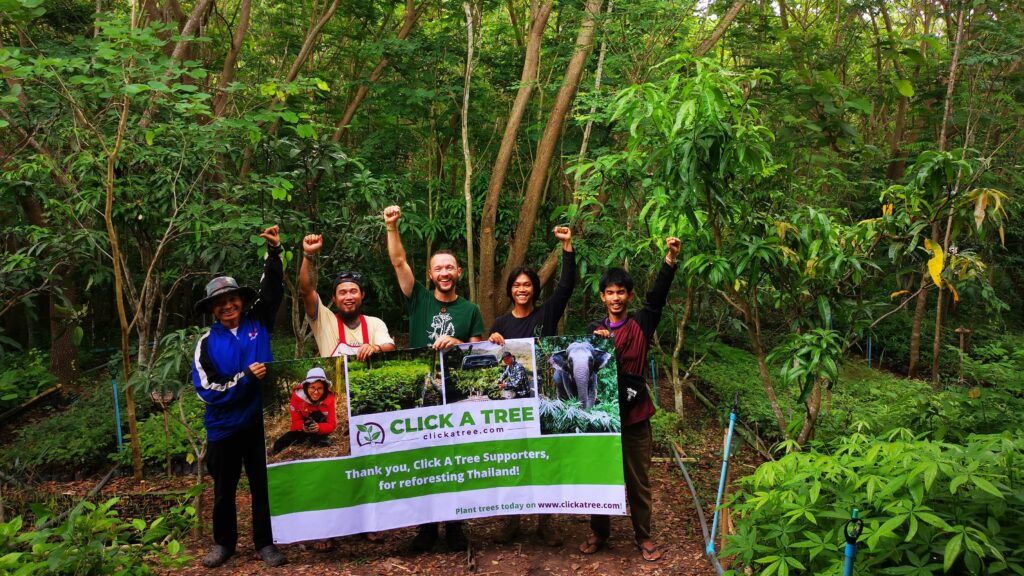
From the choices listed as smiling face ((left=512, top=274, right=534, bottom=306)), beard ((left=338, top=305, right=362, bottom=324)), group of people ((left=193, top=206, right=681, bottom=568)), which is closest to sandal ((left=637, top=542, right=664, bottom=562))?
group of people ((left=193, top=206, right=681, bottom=568))

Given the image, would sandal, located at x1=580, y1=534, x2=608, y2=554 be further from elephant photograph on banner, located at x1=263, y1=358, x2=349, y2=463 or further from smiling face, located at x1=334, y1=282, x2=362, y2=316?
smiling face, located at x1=334, y1=282, x2=362, y2=316

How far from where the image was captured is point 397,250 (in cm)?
380

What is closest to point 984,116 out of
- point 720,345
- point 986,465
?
point 720,345

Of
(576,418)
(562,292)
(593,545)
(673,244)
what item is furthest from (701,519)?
(673,244)

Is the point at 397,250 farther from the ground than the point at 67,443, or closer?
farther from the ground

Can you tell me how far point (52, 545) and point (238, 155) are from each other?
10.8 ft

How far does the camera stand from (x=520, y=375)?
3768 millimetres

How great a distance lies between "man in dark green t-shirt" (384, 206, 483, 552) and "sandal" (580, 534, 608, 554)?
70cm

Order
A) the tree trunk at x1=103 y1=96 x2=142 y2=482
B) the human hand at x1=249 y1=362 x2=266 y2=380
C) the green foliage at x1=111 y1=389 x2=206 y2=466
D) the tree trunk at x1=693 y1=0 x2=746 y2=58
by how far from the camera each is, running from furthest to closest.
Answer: the tree trunk at x1=693 y1=0 x2=746 y2=58, the green foliage at x1=111 y1=389 x2=206 y2=466, the tree trunk at x1=103 y1=96 x2=142 y2=482, the human hand at x1=249 y1=362 x2=266 y2=380

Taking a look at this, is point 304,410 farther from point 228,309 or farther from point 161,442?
point 161,442

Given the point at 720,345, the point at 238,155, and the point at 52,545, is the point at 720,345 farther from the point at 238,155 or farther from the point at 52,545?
the point at 52,545

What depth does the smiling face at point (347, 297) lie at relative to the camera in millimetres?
3830

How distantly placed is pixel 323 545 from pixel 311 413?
3.07 feet

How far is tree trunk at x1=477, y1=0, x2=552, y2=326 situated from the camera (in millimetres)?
7840
